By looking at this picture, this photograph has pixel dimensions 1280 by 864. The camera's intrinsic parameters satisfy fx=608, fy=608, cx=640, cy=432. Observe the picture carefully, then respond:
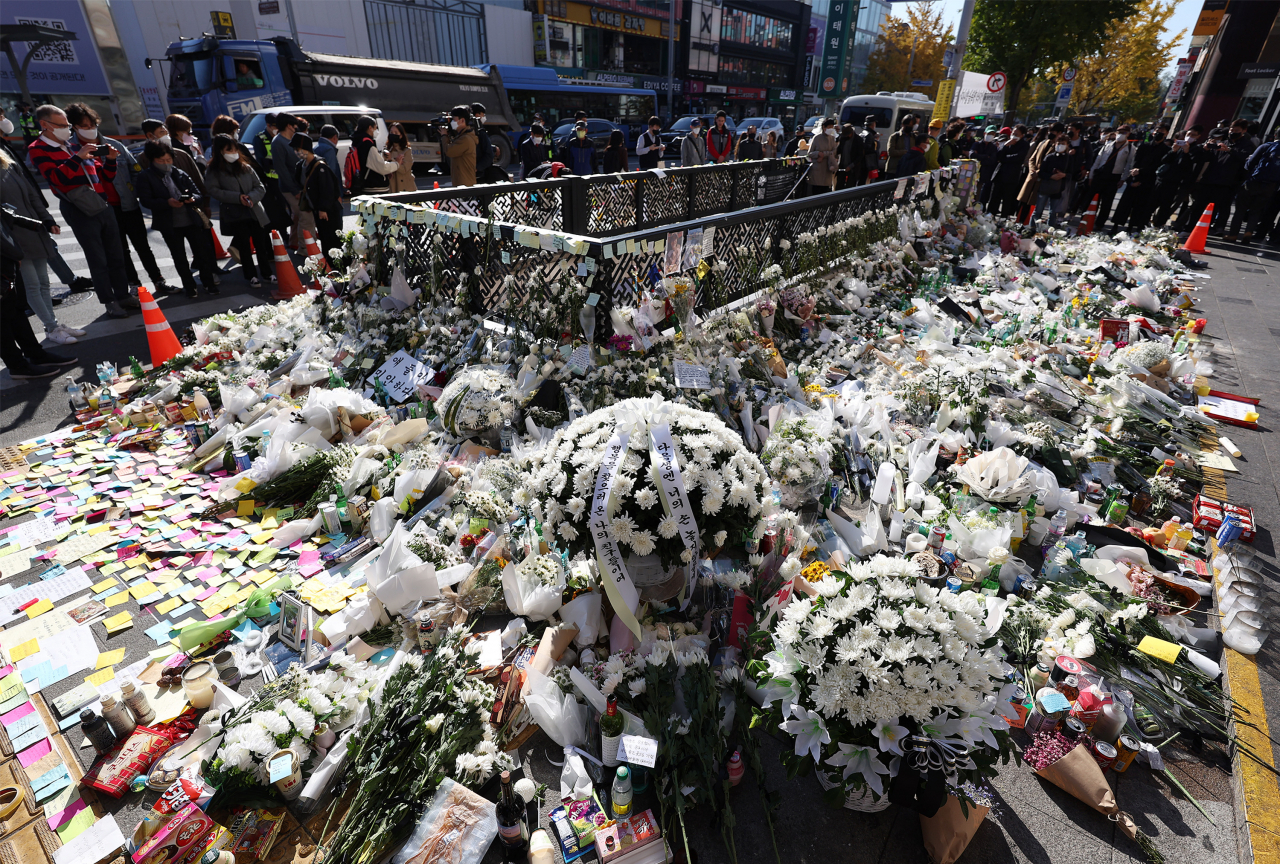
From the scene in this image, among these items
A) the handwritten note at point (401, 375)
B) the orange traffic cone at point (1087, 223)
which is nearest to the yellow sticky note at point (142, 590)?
the handwritten note at point (401, 375)

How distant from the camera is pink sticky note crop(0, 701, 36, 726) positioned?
258cm

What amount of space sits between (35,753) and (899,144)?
12.7m

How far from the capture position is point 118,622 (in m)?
3.09

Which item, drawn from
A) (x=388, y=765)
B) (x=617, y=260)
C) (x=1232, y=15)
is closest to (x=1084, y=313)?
(x=617, y=260)

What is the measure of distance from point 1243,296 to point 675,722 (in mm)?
11383

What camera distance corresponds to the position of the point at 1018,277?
8477mm

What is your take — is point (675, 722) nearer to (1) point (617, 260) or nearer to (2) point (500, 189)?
(1) point (617, 260)

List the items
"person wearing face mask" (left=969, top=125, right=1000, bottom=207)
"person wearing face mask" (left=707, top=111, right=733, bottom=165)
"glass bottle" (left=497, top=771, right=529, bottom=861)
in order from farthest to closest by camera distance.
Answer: "person wearing face mask" (left=707, top=111, right=733, bottom=165)
"person wearing face mask" (left=969, top=125, right=1000, bottom=207)
"glass bottle" (left=497, top=771, right=529, bottom=861)

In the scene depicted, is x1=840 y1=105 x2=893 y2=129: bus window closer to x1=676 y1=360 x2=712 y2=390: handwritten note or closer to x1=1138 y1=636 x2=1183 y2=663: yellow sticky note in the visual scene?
x1=676 y1=360 x2=712 y2=390: handwritten note

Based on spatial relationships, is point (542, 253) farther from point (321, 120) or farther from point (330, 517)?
point (321, 120)

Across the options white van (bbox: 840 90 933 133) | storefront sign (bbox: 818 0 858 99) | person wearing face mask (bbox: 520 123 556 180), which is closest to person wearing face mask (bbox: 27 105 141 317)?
person wearing face mask (bbox: 520 123 556 180)

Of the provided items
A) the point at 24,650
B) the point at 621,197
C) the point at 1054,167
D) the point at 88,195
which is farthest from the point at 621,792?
the point at 1054,167

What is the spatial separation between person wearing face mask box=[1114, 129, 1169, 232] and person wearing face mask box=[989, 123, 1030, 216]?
2019 millimetres

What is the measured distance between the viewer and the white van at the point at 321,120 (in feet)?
43.7
